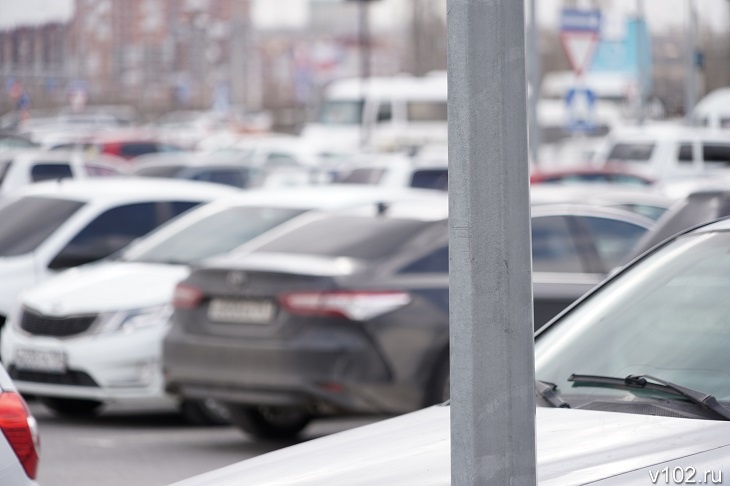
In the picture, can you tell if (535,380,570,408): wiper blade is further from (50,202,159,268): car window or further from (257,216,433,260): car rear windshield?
(50,202,159,268): car window

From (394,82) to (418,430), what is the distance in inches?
1623

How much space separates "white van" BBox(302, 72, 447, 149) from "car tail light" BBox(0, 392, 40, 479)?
35.0 metres

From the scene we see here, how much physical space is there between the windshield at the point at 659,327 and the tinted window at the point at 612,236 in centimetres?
461

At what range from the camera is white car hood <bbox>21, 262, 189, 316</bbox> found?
394 inches

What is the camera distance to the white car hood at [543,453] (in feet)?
10.7

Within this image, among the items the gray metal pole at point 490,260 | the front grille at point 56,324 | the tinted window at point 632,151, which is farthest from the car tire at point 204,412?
the tinted window at point 632,151

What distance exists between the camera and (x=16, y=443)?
187 inches

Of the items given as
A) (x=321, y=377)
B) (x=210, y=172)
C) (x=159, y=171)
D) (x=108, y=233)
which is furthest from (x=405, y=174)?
(x=321, y=377)

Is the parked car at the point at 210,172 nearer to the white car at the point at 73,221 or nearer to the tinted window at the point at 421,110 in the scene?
the white car at the point at 73,221

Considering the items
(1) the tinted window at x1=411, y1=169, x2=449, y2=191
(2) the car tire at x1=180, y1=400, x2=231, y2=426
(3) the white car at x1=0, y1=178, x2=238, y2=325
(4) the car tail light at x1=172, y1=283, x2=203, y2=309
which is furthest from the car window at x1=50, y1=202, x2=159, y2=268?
(1) the tinted window at x1=411, y1=169, x2=449, y2=191

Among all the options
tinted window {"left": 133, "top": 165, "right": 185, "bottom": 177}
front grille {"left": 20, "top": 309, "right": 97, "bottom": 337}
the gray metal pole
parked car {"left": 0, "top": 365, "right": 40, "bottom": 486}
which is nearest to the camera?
the gray metal pole

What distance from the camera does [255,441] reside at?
9.23 meters

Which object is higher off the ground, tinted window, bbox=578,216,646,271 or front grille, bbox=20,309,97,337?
tinted window, bbox=578,216,646,271

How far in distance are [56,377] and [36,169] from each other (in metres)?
10.3
